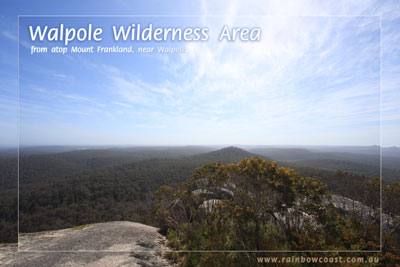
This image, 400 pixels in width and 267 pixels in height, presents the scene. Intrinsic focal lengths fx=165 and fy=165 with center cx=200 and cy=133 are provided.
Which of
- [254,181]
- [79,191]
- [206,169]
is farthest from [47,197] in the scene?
[254,181]

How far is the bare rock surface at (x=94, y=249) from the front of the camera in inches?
163

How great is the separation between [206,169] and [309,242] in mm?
3087

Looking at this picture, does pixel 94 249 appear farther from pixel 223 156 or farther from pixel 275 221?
pixel 223 156

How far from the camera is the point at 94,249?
465 centimetres

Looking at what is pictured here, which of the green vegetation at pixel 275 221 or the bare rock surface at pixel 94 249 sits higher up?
the green vegetation at pixel 275 221

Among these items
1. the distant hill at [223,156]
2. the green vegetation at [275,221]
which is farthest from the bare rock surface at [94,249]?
the distant hill at [223,156]

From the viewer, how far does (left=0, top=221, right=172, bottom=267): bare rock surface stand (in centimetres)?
414

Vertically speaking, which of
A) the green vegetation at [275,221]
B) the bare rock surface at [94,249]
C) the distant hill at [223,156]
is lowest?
the distant hill at [223,156]

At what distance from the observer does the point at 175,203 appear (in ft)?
20.6

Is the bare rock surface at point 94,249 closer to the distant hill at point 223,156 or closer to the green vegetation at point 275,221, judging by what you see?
the green vegetation at point 275,221

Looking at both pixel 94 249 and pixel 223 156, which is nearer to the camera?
pixel 94 249

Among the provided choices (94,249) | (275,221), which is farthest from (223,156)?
(94,249)

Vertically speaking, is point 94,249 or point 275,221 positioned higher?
point 275,221

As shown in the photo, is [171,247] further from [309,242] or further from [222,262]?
[309,242]
